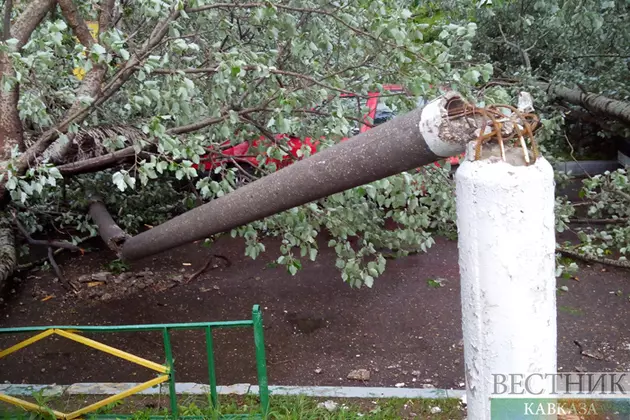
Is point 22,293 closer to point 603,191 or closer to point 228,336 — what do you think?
point 228,336

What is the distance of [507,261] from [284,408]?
2.79 meters

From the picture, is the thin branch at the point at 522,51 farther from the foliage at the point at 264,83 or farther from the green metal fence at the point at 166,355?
the green metal fence at the point at 166,355

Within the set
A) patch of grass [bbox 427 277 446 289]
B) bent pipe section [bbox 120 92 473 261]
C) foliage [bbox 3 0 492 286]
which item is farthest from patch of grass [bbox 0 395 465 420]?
patch of grass [bbox 427 277 446 289]

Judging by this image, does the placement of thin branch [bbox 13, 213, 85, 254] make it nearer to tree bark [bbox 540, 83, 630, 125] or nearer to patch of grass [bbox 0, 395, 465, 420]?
patch of grass [bbox 0, 395, 465, 420]

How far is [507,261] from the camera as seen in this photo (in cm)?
163

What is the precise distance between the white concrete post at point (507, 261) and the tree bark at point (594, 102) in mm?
5676

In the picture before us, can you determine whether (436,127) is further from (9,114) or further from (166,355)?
(9,114)

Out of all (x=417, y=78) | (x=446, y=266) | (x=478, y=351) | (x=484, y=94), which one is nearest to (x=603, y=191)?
(x=446, y=266)

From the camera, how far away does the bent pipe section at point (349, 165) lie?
1755 mm

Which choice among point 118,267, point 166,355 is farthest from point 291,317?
point 118,267

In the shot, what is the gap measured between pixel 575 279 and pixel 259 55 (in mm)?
4395

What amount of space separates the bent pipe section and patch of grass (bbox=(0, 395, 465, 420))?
62.2 inches

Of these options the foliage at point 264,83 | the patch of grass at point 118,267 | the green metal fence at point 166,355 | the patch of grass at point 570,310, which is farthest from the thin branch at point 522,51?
the green metal fence at point 166,355

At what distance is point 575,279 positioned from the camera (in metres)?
6.37
